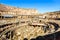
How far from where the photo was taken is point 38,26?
14.6 m

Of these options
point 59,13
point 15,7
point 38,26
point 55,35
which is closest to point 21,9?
point 15,7

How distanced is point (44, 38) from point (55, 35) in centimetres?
94

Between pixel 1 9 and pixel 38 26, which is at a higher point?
pixel 1 9

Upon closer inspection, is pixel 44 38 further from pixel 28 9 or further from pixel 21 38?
pixel 28 9

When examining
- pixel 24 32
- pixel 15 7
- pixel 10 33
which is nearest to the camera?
pixel 10 33

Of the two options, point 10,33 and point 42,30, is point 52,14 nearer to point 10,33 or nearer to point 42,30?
point 42,30

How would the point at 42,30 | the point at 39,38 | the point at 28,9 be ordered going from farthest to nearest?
the point at 28,9
the point at 42,30
the point at 39,38

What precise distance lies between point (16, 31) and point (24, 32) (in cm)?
112

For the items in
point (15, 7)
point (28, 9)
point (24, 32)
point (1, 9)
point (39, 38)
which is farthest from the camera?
point (28, 9)

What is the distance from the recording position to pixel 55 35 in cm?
947

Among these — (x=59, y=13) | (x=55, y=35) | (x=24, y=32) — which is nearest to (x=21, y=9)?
(x=59, y=13)

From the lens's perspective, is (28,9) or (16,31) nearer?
(16,31)

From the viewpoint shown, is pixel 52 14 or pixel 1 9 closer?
pixel 1 9

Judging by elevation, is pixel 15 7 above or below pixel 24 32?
above
